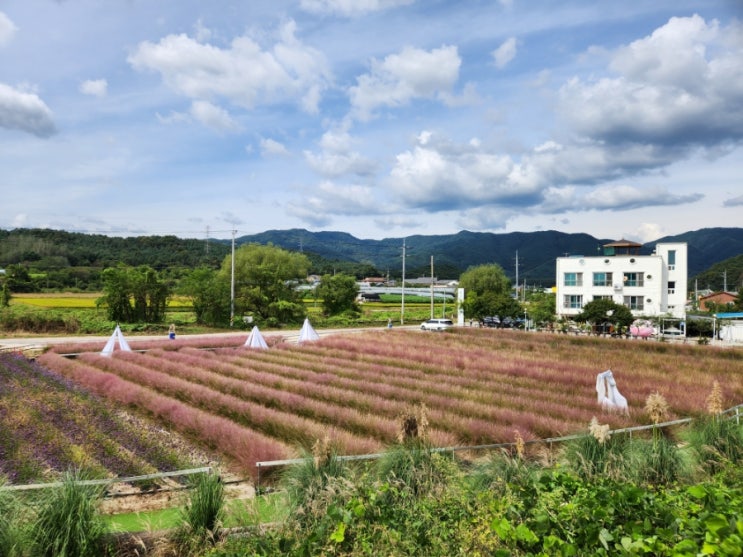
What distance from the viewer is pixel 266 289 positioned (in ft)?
174

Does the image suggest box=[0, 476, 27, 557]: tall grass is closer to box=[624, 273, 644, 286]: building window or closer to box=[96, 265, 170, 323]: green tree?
box=[96, 265, 170, 323]: green tree

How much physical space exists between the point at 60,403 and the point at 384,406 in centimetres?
946

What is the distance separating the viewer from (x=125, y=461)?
9438 mm

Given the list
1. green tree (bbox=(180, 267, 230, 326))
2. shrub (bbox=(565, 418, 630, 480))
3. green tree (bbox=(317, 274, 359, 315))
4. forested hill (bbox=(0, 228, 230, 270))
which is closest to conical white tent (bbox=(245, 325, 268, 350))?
green tree (bbox=(180, 267, 230, 326))

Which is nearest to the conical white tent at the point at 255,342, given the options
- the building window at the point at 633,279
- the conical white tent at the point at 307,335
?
the conical white tent at the point at 307,335

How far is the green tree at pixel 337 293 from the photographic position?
62.1 metres

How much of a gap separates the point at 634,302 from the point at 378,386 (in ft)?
166

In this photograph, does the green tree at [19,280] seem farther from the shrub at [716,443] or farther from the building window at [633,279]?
the building window at [633,279]

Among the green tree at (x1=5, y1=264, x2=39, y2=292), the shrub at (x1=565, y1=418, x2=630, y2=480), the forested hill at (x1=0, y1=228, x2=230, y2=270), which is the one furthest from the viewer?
the forested hill at (x1=0, y1=228, x2=230, y2=270)

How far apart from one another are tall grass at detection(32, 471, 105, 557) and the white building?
56.9m

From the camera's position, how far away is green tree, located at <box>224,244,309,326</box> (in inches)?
2053

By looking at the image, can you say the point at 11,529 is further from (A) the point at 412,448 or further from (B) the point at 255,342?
(B) the point at 255,342

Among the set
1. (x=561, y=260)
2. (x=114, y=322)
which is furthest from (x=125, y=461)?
(x=561, y=260)

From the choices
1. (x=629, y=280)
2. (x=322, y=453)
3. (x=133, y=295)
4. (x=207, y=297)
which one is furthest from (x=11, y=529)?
(x=629, y=280)
